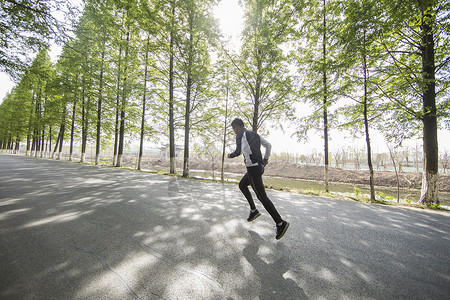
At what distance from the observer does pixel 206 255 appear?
2.09m

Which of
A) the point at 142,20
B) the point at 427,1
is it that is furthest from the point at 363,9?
the point at 142,20

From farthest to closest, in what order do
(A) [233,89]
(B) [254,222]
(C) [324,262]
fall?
(A) [233,89] → (B) [254,222] → (C) [324,262]

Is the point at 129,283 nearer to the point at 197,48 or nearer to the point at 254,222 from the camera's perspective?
the point at 254,222

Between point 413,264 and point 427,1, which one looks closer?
point 413,264

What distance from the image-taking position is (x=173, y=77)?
11.7 metres

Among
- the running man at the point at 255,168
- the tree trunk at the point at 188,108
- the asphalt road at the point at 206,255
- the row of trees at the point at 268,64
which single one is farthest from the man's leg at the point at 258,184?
the tree trunk at the point at 188,108

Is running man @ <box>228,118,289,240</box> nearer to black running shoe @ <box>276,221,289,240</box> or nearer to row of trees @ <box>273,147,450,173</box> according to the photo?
black running shoe @ <box>276,221,289,240</box>

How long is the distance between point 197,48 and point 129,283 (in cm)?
1241

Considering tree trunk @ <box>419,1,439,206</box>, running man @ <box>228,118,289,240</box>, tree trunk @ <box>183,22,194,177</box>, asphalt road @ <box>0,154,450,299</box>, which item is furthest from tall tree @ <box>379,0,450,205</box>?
tree trunk @ <box>183,22,194,177</box>

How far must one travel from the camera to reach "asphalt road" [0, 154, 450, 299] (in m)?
1.54

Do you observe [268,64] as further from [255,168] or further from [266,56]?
[255,168]

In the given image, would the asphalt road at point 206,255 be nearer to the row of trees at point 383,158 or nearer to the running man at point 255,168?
the running man at point 255,168

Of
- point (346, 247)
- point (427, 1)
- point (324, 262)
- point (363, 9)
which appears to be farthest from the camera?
point (363, 9)

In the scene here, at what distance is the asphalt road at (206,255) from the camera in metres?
1.54
